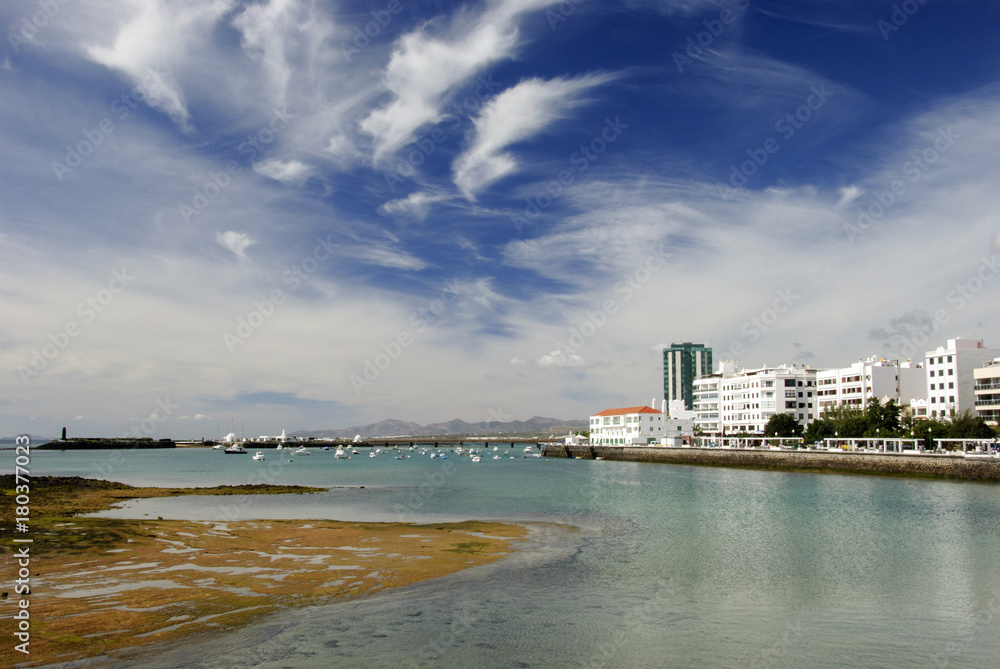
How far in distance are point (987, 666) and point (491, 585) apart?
1331 cm

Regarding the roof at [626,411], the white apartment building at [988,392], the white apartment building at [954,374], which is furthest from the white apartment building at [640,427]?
the white apartment building at [988,392]

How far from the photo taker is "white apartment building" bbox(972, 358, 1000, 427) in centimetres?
8969

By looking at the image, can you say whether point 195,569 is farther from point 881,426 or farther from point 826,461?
point 881,426

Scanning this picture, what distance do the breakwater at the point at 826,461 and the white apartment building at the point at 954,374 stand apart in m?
25.5

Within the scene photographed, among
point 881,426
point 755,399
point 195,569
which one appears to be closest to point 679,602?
point 195,569

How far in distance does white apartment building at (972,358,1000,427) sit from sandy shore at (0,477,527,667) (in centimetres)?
8924

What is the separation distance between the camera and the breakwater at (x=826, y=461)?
6538 cm

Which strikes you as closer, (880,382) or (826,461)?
(826,461)

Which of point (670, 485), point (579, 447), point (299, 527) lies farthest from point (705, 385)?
point (299, 527)

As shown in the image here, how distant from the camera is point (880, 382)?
113000 millimetres

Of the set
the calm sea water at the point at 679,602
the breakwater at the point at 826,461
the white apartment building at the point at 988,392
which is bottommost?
the breakwater at the point at 826,461

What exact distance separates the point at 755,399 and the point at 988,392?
147ft

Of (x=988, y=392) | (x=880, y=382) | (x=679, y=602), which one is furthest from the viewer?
(x=880, y=382)

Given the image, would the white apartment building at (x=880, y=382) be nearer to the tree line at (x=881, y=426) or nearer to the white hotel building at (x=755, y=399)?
the tree line at (x=881, y=426)
